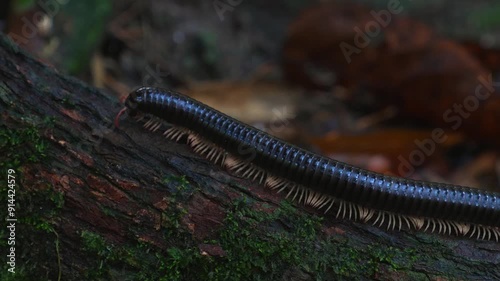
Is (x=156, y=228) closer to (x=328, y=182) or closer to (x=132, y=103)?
(x=132, y=103)

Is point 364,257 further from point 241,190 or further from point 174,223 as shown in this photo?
point 174,223

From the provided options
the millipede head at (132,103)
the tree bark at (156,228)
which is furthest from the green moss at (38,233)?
the millipede head at (132,103)

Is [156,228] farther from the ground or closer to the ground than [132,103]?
closer to the ground

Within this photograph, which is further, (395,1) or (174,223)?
(395,1)

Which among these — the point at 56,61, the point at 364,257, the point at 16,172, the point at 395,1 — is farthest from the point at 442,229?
the point at 395,1

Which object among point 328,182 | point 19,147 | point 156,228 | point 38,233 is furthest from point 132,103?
point 328,182
